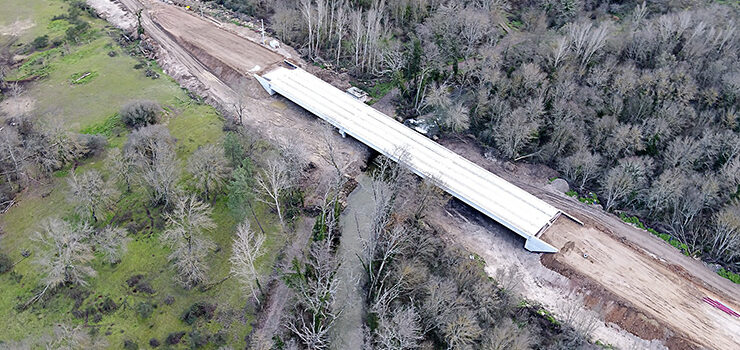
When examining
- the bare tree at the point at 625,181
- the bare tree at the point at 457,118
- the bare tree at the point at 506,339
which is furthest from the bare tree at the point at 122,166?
the bare tree at the point at 625,181

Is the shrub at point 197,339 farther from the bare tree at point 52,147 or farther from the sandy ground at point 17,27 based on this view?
the sandy ground at point 17,27

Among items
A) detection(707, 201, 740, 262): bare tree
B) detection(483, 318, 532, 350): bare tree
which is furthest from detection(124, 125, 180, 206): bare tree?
detection(707, 201, 740, 262): bare tree

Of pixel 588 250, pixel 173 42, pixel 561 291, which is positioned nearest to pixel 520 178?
pixel 588 250

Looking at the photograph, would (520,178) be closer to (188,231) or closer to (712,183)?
(712,183)

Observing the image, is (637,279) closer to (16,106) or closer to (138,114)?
(138,114)

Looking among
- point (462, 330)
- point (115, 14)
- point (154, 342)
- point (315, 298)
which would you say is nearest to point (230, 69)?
point (115, 14)

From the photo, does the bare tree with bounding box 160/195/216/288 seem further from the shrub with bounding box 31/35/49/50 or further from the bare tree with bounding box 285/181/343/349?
the shrub with bounding box 31/35/49/50
